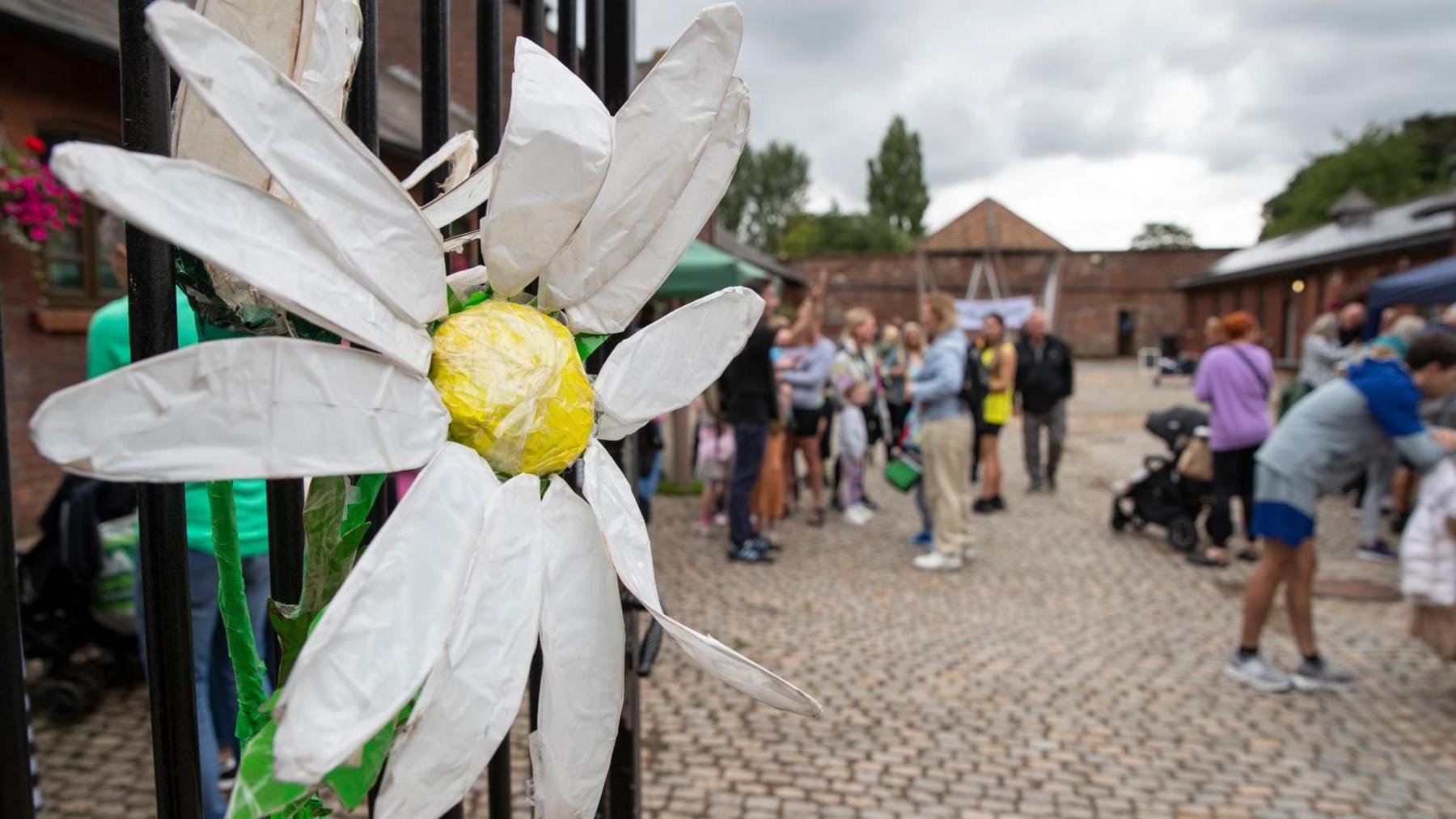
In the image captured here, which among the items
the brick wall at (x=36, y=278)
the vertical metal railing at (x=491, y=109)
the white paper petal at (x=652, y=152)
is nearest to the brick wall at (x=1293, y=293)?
the brick wall at (x=36, y=278)

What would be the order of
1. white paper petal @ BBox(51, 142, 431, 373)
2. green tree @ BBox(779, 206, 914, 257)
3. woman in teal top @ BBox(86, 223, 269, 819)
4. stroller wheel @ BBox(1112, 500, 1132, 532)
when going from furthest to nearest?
green tree @ BBox(779, 206, 914, 257) < stroller wheel @ BBox(1112, 500, 1132, 532) < woman in teal top @ BBox(86, 223, 269, 819) < white paper petal @ BBox(51, 142, 431, 373)

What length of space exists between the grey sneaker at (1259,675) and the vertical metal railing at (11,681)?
4803 mm

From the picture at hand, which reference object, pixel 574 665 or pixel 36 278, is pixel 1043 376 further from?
pixel 574 665

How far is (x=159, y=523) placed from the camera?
2.17ft

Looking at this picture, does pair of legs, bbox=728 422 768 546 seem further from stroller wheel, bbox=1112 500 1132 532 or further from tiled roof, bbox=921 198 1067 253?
tiled roof, bbox=921 198 1067 253

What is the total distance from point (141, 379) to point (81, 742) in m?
3.85

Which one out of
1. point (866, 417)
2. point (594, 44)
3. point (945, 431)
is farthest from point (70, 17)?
point (866, 417)

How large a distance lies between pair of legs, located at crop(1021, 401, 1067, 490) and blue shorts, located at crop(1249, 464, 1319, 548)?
489 centimetres

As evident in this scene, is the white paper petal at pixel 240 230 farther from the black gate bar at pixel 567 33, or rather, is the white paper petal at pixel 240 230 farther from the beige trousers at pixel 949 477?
the beige trousers at pixel 949 477

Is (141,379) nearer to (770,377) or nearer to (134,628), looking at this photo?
(134,628)

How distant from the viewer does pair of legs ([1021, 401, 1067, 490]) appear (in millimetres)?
9055

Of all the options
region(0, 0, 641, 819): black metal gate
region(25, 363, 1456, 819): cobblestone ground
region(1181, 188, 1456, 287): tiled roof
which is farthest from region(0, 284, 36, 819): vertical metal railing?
region(1181, 188, 1456, 287): tiled roof

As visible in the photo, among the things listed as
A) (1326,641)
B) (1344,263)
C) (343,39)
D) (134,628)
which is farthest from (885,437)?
(1344,263)

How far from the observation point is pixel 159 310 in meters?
0.65
